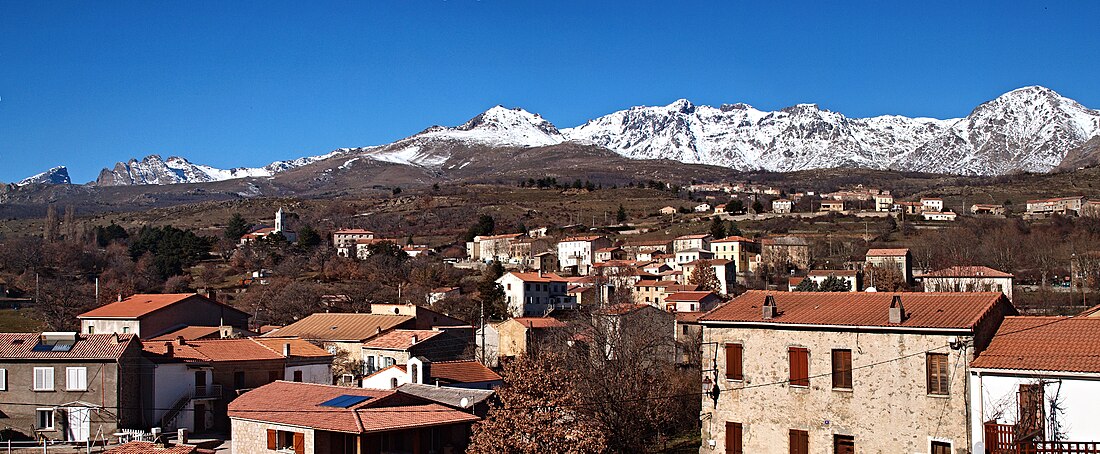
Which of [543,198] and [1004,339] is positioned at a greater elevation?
[543,198]

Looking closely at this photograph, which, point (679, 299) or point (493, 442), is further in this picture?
point (679, 299)

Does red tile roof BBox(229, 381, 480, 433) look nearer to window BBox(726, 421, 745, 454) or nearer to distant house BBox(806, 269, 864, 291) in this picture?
window BBox(726, 421, 745, 454)

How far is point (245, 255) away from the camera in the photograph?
9738 cm

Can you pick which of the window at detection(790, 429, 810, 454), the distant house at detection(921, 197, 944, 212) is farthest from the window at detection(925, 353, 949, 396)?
the distant house at detection(921, 197, 944, 212)

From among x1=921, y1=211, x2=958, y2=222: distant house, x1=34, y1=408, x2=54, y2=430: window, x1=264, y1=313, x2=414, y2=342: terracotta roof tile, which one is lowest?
x1=34, y1=408, x2=54, y2=430: window

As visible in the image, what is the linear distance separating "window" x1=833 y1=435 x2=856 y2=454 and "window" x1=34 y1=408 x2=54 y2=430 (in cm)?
2060

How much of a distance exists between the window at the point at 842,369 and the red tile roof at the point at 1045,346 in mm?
2555

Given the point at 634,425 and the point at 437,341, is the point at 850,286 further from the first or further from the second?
the point at 634,425

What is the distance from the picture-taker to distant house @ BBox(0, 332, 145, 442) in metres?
28.4

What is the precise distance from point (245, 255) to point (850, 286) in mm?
55424

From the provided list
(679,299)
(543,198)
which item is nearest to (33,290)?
(679,299)

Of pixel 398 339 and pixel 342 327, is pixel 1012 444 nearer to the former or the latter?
pixel 398 339

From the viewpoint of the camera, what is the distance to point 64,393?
93.2ft

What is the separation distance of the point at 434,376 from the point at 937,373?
14425mm
